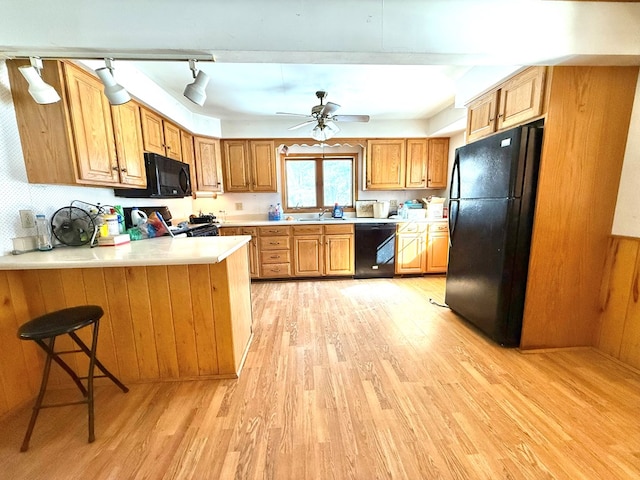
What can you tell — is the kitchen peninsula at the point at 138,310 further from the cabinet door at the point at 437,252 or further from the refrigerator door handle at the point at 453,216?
the cabinet door at the point at 437,252

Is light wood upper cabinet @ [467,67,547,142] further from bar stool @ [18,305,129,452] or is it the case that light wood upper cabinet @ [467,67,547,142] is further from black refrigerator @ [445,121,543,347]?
bar stool @ [18,305,129,452]

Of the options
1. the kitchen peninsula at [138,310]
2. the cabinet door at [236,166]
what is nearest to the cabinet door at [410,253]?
the cabinet door at [236,166]

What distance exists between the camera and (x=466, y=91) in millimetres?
2457

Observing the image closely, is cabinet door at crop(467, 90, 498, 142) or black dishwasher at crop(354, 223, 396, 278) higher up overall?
cabinet door at crop(467, 90, 498, 142)

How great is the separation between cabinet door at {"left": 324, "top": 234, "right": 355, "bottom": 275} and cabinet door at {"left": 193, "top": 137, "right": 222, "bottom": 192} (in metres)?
1.78

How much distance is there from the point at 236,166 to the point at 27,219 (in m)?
2.51

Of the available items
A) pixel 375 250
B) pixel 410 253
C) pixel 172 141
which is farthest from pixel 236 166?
pixel 410 253

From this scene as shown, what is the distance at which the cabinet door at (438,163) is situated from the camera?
13.3ft

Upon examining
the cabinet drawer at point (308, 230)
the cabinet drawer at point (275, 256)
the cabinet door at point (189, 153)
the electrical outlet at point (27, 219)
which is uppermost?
the cabinet door at point (189, 153)

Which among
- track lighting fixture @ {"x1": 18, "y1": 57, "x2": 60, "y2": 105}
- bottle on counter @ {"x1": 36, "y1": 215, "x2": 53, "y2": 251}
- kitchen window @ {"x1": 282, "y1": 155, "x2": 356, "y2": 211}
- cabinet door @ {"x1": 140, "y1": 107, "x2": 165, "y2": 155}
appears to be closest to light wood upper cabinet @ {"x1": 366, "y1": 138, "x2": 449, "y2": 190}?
kitchen window @ {"x1": 282, "y1": 155, "x2": 356, "y2": 211}

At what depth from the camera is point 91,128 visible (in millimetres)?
1853

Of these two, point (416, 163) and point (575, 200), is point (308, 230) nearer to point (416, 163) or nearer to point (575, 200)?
point (416, 163)

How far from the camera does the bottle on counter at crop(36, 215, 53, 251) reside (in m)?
1.70

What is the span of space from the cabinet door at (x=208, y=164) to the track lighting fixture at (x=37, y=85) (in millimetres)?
2074
